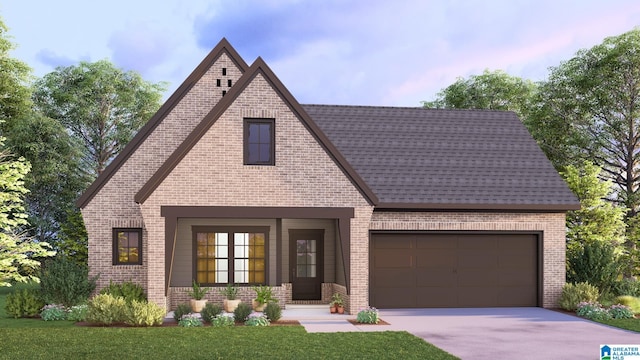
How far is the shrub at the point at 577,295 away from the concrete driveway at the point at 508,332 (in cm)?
65

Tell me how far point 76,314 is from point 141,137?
635 centimetres

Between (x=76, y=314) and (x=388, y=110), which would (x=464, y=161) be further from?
(x=76, y=314)

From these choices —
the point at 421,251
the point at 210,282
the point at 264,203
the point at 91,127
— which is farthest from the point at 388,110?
the point at 91,127

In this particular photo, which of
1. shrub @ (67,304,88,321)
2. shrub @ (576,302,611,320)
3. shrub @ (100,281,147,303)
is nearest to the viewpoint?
shrub @ (67,304,88,321)

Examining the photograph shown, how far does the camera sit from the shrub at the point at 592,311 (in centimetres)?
1886

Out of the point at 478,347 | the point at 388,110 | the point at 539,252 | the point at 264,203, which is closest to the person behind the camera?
the point at 478,347

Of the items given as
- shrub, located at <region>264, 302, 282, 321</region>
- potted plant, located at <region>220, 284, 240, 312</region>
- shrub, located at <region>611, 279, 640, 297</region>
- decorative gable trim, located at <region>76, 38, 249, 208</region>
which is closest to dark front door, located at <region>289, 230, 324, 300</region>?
potted plant, located at <region>220, 284, 240, 312</region>

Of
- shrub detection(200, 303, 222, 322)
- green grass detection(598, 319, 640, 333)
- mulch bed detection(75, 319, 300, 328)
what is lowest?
green grass detection(598, 319, 640, 333)

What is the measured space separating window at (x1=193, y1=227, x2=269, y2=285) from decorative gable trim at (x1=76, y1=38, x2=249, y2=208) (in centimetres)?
Answer: 360

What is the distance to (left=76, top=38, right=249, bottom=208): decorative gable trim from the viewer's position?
21.3 meters

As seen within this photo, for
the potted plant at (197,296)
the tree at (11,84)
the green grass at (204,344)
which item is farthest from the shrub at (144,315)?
the tree at (11,84)

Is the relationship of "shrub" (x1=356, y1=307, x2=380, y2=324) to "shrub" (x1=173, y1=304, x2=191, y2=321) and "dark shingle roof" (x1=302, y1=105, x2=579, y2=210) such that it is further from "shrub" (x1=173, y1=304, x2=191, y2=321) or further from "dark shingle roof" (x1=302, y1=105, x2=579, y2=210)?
"shrub" (x1=173, y1=304, x2=191, y2=321)

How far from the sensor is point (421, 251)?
21578 mm

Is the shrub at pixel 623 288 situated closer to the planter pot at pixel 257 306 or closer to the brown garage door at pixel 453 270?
the brown garage door at pixel 453 270
